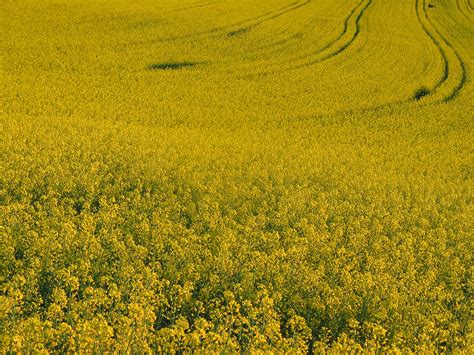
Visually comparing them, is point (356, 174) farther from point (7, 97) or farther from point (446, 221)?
point (7, 97)

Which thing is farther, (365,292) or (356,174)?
(356,174)

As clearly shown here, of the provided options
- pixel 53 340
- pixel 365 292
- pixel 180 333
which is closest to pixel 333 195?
pixel 365 292

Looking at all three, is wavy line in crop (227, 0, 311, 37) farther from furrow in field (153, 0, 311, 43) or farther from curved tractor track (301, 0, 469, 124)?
curved tractor track (301, 0, 469, 124)

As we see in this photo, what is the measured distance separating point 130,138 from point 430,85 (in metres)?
18.9

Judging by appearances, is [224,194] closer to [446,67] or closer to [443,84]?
[443,84]

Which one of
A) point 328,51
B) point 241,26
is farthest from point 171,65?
point 328,51

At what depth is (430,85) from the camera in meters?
27.8

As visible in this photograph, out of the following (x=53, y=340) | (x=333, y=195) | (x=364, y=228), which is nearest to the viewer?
(x=53, y=340)

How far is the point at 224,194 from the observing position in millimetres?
11891

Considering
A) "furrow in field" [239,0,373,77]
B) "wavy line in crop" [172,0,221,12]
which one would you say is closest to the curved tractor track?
"furrow in field" [239,0,373,77]

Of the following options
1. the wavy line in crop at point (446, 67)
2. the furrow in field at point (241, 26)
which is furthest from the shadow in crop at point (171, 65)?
the wavy line in crop at point (446, 67)

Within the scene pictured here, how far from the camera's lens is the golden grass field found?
7.02 meters

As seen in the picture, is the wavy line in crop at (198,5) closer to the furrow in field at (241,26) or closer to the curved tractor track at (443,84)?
the furrow in field at (241,26)

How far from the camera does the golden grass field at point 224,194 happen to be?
7016mm
